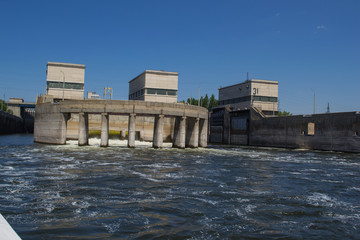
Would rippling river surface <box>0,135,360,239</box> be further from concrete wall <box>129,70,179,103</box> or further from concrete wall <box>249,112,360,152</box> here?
concrete wall <box>129,70,179,103</box>

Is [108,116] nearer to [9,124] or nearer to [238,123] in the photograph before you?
[238,123]

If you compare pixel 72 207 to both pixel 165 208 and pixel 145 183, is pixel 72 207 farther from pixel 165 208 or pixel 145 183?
pixel 145 183

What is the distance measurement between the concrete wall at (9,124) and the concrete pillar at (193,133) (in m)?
68.2

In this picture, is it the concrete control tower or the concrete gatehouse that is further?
the concrete control tower

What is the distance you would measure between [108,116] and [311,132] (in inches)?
1653

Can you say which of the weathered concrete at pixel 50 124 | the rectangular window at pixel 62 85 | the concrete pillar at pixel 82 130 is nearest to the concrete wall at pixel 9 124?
the rectangular window at pixel 62 85

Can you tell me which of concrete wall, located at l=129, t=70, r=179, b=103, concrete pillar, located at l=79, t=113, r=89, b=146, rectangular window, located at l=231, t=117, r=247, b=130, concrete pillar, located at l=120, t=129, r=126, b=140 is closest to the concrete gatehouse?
concrete pillar, located at l=79, t=113, r=89, b=146

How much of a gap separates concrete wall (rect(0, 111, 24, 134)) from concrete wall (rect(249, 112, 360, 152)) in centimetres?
7911

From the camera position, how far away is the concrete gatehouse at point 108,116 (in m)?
49.3

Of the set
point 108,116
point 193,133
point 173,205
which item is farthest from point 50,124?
point 173,205

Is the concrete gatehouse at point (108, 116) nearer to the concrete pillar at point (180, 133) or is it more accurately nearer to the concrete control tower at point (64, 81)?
the concrete pillar at point (180, 133)

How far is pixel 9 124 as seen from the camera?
112 meters

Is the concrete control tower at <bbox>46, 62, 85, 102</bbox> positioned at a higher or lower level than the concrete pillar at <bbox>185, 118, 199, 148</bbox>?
higher

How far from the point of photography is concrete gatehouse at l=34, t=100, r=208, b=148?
49.3 m
